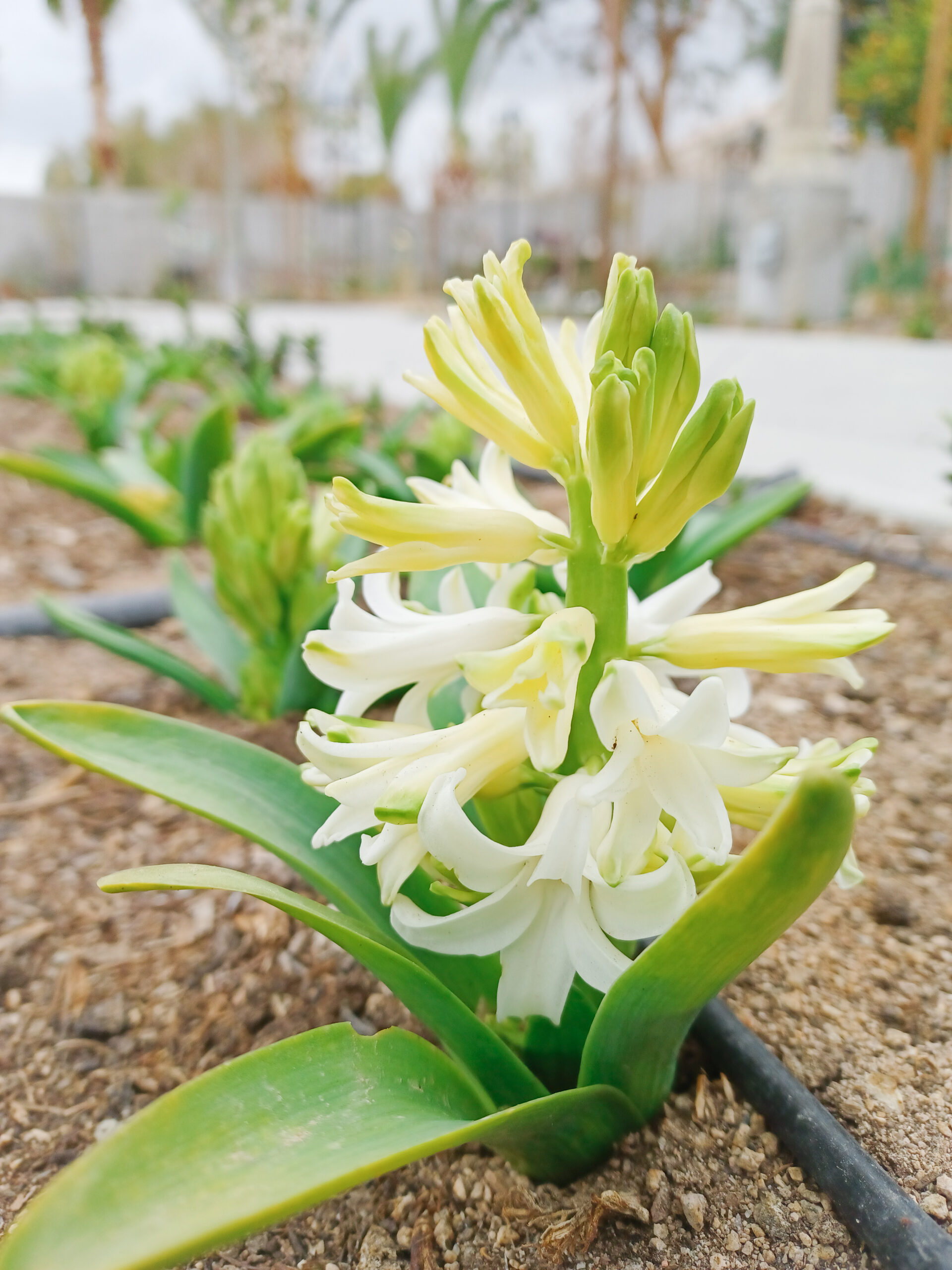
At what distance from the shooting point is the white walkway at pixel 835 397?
3203 millimetres

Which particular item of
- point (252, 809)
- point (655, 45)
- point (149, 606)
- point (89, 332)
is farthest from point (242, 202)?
point (252, 809)

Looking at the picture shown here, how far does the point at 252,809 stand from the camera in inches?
33.8

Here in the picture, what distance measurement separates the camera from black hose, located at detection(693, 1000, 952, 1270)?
0.72 m

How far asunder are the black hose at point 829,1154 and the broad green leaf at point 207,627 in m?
1.05

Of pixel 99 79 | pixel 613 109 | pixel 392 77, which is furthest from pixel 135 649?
pixel 392 77

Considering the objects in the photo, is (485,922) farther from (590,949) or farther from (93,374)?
(93,374)

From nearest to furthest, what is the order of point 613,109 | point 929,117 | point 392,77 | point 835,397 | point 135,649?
point 135,649
point 835,397
point 929,117
point 613,109
point 392,77

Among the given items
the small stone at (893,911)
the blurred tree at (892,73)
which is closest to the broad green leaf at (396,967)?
the small stone at (893,911)

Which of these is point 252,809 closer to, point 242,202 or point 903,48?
point 903,48

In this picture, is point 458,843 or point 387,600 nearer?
point 458,843

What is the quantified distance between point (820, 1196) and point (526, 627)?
Result: 50 cm

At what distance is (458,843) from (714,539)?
1.27 m

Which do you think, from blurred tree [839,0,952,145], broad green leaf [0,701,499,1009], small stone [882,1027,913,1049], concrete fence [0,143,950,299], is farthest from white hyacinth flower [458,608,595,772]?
concrete fence [0,143,950,299]

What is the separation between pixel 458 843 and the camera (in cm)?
66
